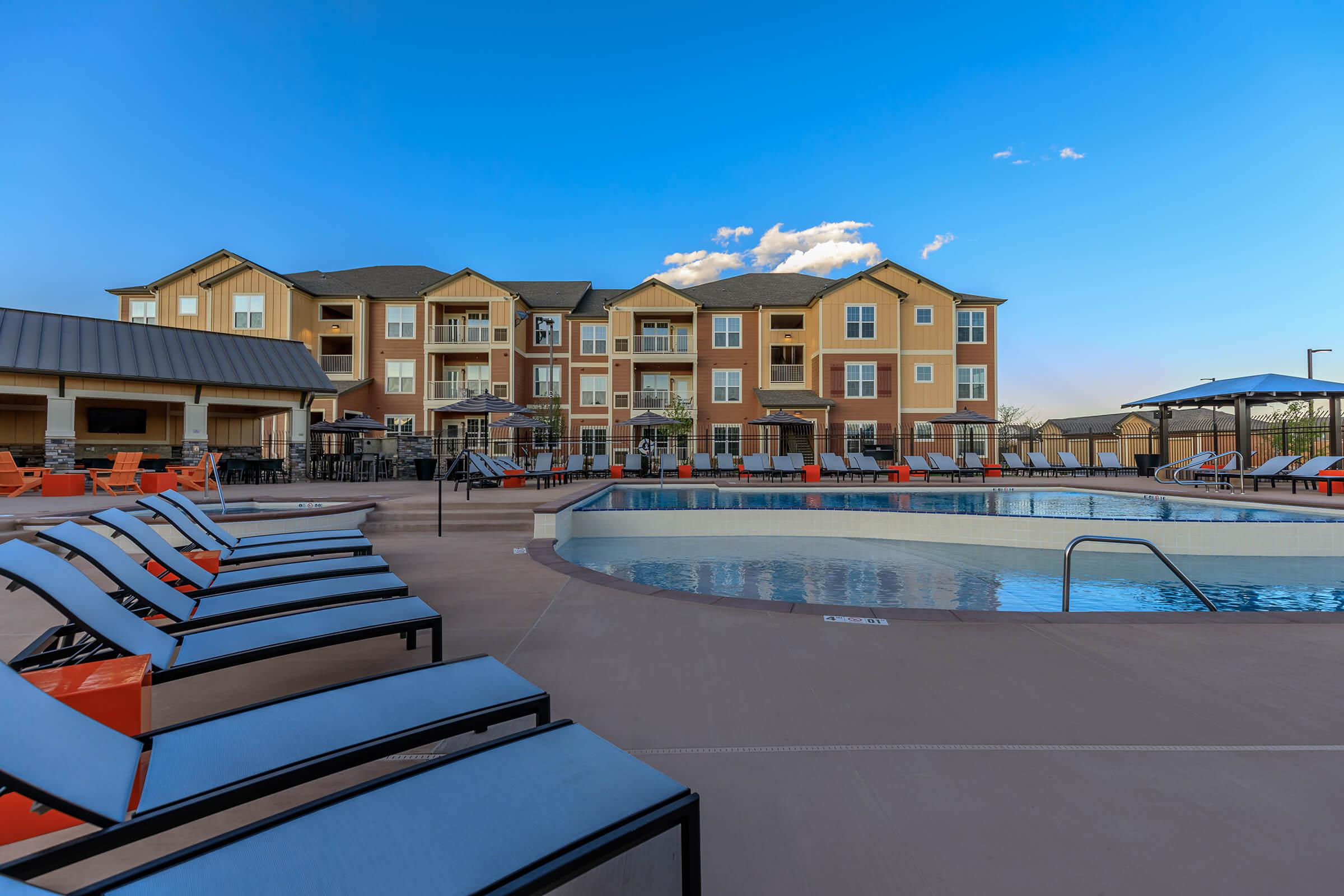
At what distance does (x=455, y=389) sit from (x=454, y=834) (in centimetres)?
2839

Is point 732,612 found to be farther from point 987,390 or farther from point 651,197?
point 651,197

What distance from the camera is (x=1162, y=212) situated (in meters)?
18.7

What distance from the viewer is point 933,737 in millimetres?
2199

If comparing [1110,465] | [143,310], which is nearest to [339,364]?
[143,310]

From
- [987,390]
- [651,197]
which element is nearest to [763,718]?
[987,390]

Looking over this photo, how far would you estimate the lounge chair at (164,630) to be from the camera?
6.64 feet

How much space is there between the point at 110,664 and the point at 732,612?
3.12 m

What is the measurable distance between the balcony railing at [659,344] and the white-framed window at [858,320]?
7423 millimetres

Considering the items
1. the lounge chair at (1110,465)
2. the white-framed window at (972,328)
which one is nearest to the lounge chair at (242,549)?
the lounge chair at (1110,465)

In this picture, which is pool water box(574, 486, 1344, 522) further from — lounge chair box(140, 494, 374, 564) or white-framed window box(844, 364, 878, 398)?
white-framed window box(844, 364, 878, 398)

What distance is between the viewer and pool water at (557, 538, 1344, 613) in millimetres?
5766

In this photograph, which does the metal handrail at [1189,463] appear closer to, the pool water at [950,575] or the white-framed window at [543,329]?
the pool water at [950,575]

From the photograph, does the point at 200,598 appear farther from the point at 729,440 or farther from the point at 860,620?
the point at 729,440

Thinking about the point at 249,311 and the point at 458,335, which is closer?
the point at 249,311
